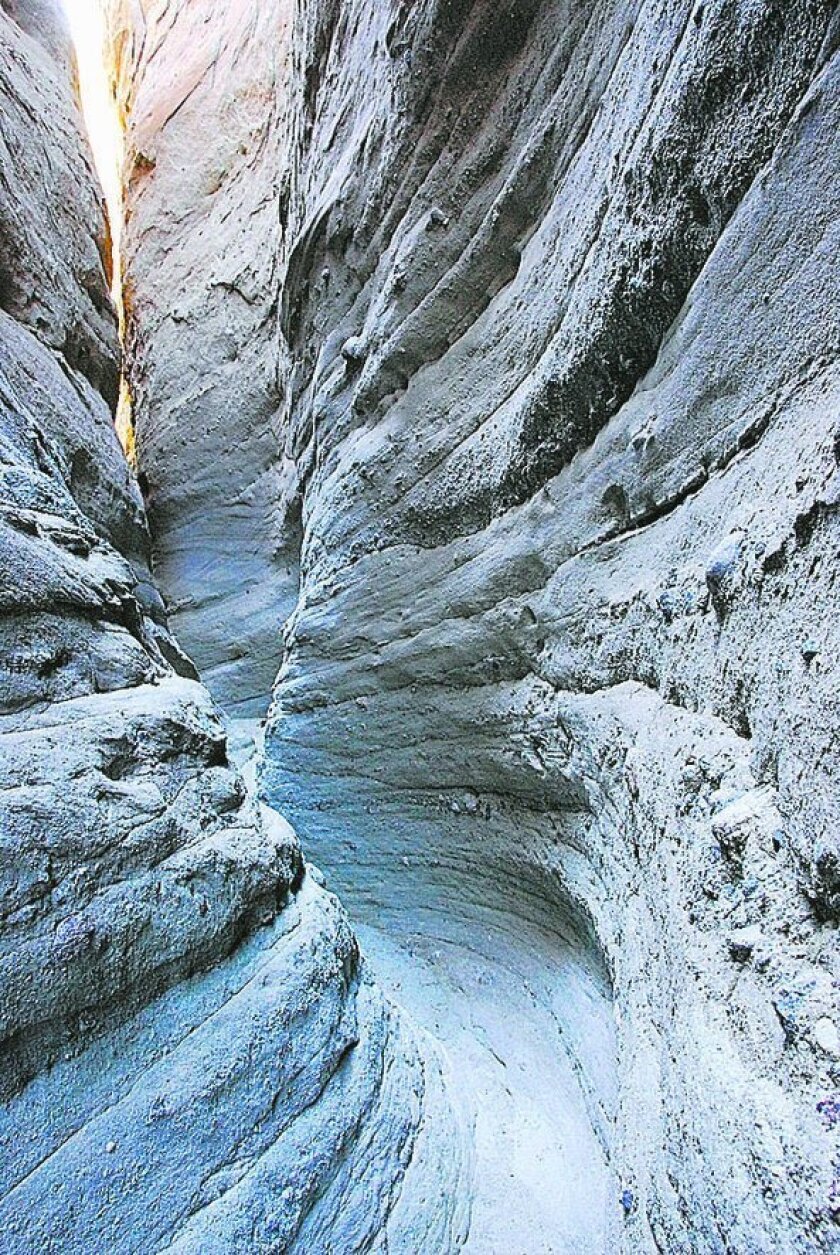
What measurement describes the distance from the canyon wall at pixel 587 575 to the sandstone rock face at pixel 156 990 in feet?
1.41

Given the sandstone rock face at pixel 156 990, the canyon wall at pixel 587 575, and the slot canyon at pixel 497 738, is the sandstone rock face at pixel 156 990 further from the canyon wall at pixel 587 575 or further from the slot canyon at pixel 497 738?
the canyon wall at pixel 587 575

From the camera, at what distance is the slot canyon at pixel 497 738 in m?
1.08

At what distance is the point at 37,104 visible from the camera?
4.69 m

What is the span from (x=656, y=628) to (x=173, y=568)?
5141 mm

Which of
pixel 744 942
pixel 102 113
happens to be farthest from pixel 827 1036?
pixel 102 113

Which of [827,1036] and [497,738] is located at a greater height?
[497,738]

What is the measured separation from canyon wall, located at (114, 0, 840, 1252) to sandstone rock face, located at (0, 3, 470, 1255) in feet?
1.41

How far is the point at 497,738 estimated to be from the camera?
8.61 ft

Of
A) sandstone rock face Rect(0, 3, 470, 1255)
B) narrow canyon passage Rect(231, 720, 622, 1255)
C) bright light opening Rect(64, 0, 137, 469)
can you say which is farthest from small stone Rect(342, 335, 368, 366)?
bright light opening Rect(64, 0, 137, 469)

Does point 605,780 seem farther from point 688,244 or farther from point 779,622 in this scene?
point 688,244

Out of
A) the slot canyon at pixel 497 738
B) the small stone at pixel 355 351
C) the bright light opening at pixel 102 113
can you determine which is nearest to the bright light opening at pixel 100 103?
the bright light opening at pixel 102 113

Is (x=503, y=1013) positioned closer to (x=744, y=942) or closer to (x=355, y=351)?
(x=744, y=942)

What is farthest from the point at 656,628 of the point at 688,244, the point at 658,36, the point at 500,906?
the point at 500,906

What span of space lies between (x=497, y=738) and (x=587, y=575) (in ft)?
2.84
